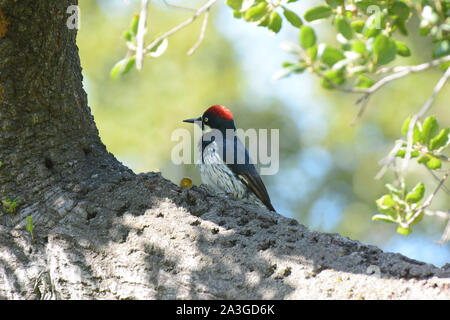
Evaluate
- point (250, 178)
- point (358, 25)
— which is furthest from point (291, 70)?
point (250, 178)

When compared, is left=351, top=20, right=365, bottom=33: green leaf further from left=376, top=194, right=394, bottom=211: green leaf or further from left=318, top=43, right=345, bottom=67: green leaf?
left=376, top=194, right=394, bottom=211: green leaf

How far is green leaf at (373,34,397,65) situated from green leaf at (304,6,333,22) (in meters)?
0.47

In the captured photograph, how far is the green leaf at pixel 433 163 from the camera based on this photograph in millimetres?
2787

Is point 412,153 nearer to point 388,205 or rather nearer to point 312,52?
point 388,205

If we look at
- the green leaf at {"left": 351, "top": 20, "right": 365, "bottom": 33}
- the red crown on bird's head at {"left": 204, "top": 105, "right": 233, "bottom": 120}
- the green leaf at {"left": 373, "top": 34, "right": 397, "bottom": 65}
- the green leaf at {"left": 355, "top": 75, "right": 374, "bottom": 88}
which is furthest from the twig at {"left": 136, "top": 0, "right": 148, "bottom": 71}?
the red crown on bird's head at {"left": 204, "top": 105, "right": 233, "bottom": 120}

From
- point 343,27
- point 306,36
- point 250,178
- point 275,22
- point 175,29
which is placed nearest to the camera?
point 175,29

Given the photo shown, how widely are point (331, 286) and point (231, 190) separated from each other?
123 inches

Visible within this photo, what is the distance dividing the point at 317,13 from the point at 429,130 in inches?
33.1

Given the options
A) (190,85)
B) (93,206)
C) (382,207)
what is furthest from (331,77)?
(190,85)

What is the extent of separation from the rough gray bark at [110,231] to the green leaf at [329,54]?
3.12ft

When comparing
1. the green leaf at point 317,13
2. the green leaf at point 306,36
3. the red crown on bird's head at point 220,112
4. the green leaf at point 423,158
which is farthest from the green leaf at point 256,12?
the red crown on bird's head at point 220,112

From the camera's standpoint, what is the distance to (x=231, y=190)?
18.1 feet

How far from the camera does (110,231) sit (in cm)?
287

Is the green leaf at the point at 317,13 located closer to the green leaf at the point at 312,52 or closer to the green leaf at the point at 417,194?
the green leaf at the point at 312,52
